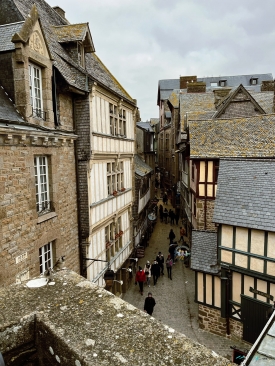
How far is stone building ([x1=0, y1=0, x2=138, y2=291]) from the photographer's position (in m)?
6.77

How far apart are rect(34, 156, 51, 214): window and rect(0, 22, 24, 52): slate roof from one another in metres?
2.65

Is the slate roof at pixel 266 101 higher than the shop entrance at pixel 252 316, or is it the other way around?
the slate roof at pixel 266 101

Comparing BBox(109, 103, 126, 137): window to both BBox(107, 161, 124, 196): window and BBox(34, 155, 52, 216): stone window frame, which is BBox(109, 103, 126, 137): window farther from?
BBox(34, 155, 52, 216): stone window frame

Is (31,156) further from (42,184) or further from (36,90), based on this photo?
(36,90)

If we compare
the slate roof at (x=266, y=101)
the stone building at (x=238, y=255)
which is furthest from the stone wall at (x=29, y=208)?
the slate roof at (x=266, y=101)

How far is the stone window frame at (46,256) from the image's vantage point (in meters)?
7.18

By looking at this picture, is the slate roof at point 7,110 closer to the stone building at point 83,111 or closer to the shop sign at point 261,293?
the stone building at point 83,111

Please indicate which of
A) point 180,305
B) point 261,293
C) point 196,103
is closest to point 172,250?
point 180,305

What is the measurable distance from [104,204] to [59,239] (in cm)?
304

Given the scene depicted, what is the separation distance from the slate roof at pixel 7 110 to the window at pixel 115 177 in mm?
5214

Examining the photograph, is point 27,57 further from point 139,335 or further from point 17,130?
point 139,335

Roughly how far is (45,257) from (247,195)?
6885mm

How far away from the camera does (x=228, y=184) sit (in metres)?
10.2

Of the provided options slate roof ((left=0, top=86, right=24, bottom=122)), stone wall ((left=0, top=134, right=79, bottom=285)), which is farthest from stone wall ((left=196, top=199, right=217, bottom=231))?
slate roof ((left=0, top=86, right=24, bottom=122))
